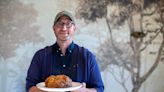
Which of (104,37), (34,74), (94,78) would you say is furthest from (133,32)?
(34,74)

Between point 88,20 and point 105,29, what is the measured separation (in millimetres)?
147

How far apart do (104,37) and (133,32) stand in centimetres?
23

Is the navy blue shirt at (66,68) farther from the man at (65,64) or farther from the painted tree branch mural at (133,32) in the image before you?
the painted tree branch mural at (133,32)

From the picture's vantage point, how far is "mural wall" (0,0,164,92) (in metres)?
2.07

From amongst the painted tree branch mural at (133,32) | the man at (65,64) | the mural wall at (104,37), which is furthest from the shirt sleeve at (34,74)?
the painted tree branch mural at (133,32)

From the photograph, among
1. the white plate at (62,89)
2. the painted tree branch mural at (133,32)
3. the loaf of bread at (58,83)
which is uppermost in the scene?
the painted tree branch mural at (133,32)

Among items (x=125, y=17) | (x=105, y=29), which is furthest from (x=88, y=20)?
(x=125, y=17)

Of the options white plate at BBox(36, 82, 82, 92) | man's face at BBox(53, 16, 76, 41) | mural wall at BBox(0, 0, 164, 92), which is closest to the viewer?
white plate at BBox(36, 82, 82, 92)

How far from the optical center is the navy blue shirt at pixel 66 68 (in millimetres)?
1489

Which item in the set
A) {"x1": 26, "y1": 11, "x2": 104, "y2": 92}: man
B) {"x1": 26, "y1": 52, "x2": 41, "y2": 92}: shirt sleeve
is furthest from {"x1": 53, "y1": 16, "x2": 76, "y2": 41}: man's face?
{"x1": 26, "y1": 52, "x2": 41, "y2": 92}: shirt sleeve

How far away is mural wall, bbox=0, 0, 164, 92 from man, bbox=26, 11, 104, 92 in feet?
2.00

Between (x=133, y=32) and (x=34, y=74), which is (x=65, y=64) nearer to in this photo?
(x=34, y=74)

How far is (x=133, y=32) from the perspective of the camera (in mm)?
2166

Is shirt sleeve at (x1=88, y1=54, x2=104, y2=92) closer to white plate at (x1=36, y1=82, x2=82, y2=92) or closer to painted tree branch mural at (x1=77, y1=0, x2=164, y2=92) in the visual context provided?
white plate at (x1=36, y1=82, x2=82, y2=92)
